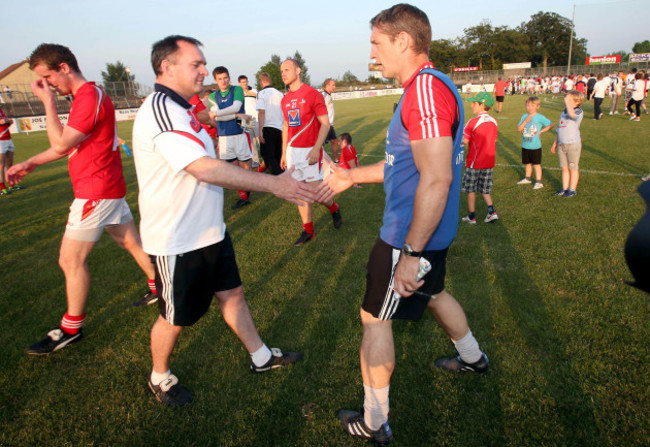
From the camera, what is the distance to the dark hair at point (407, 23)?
192 centimetres

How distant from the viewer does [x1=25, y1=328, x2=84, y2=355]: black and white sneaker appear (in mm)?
3304

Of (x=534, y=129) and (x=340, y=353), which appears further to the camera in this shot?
(x=534, y=129)

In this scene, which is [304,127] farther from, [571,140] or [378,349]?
[571,140]

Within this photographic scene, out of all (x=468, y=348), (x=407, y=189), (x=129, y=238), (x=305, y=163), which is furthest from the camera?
(x=305, y=163)

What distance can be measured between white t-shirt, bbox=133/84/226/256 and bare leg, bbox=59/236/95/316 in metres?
1.31

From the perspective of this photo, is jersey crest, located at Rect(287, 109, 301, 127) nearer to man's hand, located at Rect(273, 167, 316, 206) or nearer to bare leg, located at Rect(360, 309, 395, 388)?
man's hand, located at Rect(273, 167, 316, 206)

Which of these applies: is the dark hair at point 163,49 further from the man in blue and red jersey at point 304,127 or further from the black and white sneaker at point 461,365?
the man in blue and red jersey at point 304,127

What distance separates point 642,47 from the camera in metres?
107

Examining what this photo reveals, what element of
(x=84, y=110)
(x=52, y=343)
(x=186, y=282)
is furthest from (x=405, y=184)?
(x=52, y=343)

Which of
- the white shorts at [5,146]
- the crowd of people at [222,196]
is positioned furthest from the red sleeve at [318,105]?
the white shorts at [5,146]

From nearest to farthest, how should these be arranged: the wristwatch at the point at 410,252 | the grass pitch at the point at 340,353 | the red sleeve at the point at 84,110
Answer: the wristwatch at the point at 410,252, the grass pitch at the point at 340,353, the red sleeve at the point at 84,110

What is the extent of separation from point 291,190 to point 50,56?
2.63 metres

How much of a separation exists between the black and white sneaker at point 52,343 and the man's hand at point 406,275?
3.18 meters

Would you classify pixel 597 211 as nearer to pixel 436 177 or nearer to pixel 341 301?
pixel 341 301
